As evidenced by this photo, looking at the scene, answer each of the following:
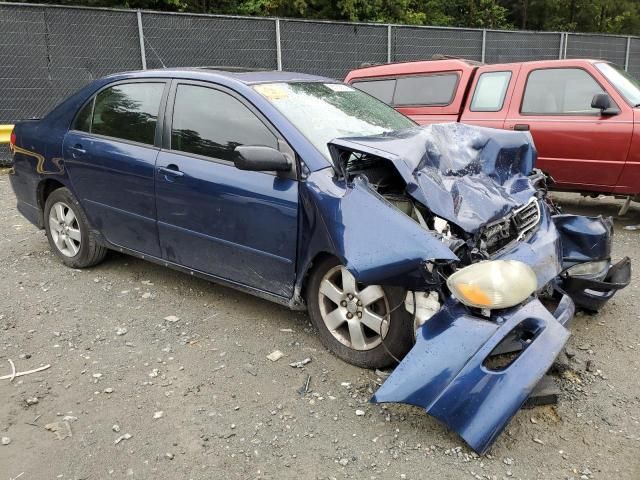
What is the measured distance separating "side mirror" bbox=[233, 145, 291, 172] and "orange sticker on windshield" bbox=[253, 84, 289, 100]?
0.53 meters

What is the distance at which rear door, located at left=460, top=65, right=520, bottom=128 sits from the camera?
6.66 meters

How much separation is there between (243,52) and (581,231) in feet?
27.6

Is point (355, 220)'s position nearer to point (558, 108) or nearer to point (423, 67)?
point (558, 108)

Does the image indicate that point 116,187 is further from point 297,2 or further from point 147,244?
point 297,2

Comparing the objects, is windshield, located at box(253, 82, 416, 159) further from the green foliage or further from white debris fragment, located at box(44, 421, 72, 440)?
the green foliage

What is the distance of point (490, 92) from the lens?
6820 millimetres

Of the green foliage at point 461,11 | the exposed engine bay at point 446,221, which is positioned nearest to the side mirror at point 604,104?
the exposed engine bay at point 446,221

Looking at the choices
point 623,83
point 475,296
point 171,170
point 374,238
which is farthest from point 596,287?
point 623,83

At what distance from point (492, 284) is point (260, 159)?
1.43 m

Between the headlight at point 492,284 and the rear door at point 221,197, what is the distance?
1067 mm

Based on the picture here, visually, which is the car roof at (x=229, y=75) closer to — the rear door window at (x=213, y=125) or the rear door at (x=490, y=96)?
the rear door window at (x=213, y=125)

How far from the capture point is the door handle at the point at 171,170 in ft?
12.4

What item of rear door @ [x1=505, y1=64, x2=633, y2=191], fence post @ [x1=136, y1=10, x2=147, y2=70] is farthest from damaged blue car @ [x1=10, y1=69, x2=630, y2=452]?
fence post @ [x1=136, y1=10, x2=147, y2=70]

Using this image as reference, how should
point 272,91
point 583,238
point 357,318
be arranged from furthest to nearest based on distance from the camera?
point 583,238 < point 272,91 < point 357,318
